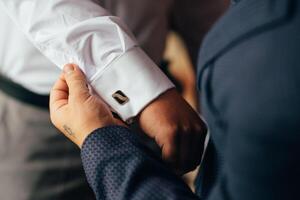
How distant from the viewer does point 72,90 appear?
0.57m

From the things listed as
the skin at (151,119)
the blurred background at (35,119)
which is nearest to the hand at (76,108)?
the skin at (151,119)

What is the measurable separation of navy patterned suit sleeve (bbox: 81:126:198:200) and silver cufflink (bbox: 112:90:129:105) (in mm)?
85

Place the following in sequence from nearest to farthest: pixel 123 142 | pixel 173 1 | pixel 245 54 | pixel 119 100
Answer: pixel 245 54, pixel 123 142, pixel 119 100, pixel 173 1

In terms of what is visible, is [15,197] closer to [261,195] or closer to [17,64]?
[17,64]

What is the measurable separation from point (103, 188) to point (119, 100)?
0.14 metres

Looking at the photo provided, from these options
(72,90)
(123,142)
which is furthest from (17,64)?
(123,142)

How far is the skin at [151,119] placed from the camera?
544mm

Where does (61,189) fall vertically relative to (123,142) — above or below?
below

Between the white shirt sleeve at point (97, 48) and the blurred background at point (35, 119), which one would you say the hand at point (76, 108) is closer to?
the white shirt sleeve at point (97, 48)

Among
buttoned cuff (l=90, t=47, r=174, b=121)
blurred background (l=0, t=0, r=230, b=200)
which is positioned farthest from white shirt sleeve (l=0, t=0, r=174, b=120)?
blurred background (l=0, t=0, r=230, b=200)

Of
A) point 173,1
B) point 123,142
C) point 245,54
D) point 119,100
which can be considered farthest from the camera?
point 173,1

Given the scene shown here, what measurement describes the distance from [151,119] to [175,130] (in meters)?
0.04

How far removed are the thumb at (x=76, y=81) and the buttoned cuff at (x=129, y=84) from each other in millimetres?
29

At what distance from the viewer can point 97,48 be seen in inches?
25.0
